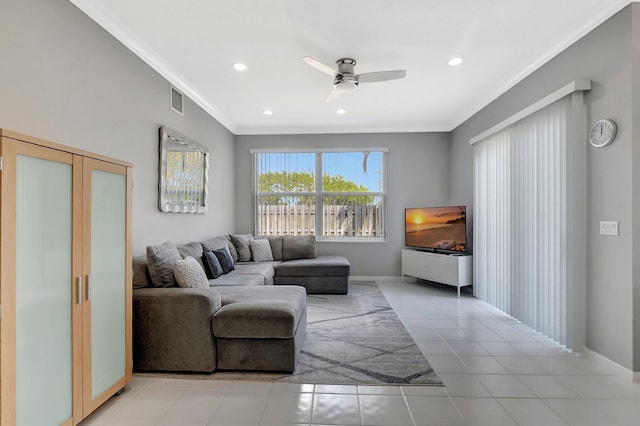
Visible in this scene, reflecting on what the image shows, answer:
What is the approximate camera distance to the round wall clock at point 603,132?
98.7 inches

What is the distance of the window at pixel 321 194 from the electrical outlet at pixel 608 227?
3689 millimetres

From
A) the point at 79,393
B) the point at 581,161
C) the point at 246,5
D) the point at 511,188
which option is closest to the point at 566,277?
the point at 581,161

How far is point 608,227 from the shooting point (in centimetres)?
255

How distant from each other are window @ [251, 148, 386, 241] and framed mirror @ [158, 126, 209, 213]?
163cm

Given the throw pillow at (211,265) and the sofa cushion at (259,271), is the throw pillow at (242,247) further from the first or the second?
the throw pillow at (211,265)

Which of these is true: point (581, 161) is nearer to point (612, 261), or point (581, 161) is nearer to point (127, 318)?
point (612, 261)

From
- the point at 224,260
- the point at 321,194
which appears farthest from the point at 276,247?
the point at 224,260

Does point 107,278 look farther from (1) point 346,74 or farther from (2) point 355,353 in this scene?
(1) point 346,74

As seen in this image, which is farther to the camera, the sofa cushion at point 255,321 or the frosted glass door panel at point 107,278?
the sofa cushion at point 255,321

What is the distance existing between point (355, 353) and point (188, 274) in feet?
5.18

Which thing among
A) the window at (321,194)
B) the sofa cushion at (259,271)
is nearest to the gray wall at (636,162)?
the sofa cushion at (259,271)

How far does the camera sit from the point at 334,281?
5062 mm

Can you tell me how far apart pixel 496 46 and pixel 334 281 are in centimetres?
354

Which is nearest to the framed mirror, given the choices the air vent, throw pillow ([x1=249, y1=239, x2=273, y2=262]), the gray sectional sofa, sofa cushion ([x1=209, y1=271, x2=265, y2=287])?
the air vent
